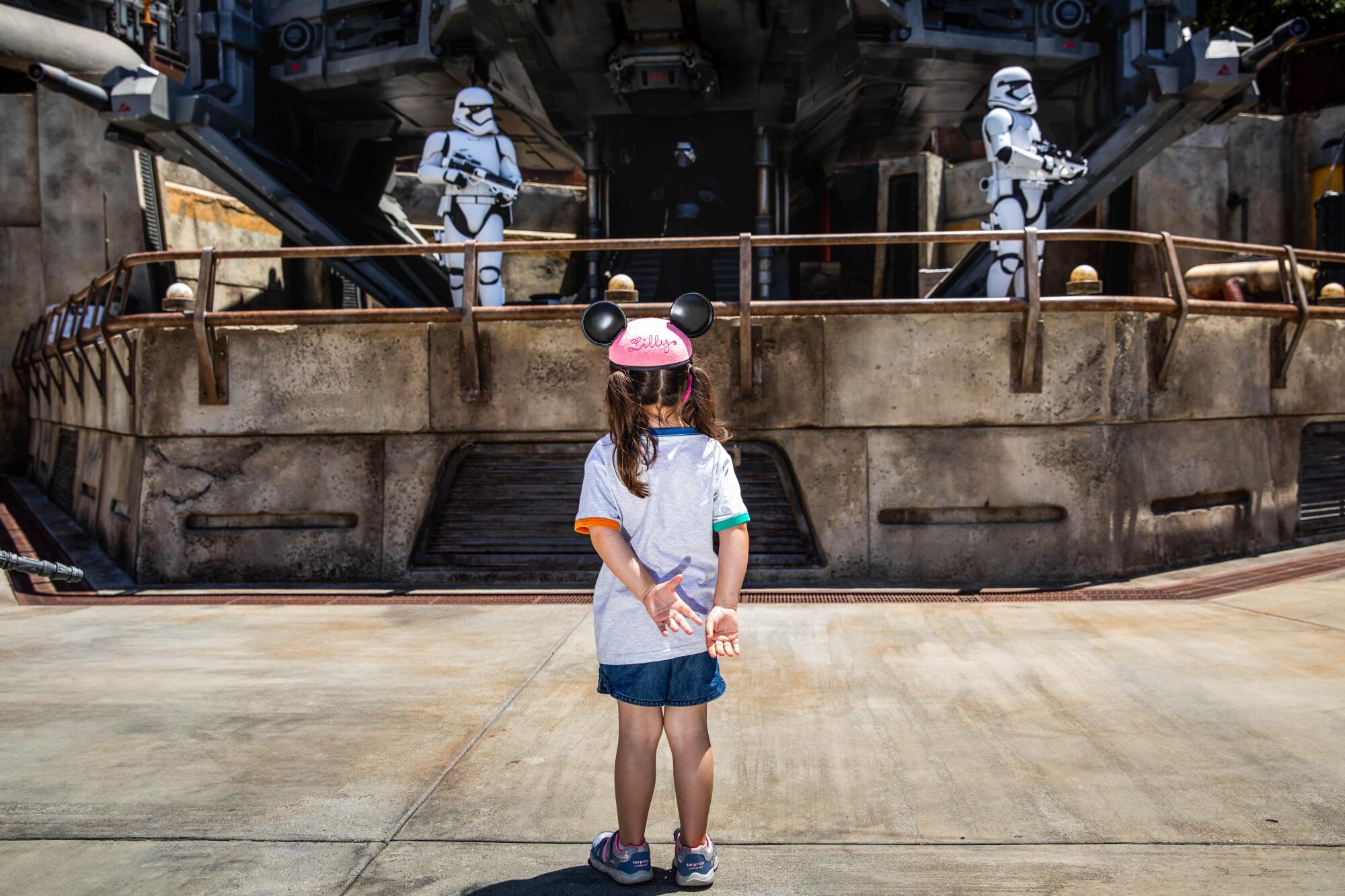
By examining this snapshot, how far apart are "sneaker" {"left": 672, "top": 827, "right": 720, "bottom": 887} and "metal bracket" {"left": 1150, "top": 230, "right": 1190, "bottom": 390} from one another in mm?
5887

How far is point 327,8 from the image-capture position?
15.4m

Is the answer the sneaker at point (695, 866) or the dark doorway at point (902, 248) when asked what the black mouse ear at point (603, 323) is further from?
the dark doorway at point (902, 248)

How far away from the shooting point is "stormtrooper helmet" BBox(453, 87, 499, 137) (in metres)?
9.98

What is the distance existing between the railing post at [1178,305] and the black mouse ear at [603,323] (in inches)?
218

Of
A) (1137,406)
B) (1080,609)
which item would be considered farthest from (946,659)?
(1137,406)

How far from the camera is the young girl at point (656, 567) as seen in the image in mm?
2771

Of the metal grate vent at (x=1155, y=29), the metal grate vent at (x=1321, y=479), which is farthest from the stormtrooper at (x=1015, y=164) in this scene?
the metal grate vent at (x=1155, y=29)

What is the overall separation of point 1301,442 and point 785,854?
301 inches

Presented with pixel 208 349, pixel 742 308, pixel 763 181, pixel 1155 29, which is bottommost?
pixel 208 349

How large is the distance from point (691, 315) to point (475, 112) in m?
7.69

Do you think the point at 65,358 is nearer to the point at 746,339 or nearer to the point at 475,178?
the point at 475,178

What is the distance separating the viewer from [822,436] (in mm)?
7434

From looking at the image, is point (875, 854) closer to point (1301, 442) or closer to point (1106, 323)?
point (1106, 323)

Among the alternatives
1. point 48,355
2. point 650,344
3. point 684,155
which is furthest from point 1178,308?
point 48,355
